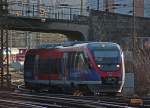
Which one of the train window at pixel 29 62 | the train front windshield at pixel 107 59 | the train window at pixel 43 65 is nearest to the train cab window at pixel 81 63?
the train front windshield at pixel 107 59

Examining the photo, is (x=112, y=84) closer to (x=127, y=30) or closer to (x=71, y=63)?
(x=71, y=63)

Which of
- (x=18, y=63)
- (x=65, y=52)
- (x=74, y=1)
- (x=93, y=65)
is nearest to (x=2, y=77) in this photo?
(x=65, y=52)

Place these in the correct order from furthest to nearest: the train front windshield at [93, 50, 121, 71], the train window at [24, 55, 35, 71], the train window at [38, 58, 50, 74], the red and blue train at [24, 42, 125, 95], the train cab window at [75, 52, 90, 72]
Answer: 1. the train window at [24, 55, 35, 71]
2. the train window at [38, 58, 50, 74]
3. the train cab window at [75, 52, 90, 72]
4. the train front windshield at [93, 50, 121, 71]
5. the red and blue train at [24, 42, 125, 95]

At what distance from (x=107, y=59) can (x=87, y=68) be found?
1.18 meters

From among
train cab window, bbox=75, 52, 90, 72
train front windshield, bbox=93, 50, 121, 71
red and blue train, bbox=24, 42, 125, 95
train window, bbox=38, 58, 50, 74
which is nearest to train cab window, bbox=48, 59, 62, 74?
red and blue train, bbox=24, 42, 125, 95

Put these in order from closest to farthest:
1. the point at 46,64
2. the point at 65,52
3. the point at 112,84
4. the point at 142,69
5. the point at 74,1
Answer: the point at 112,84 < the point at 65,52 < the point at 46,64 < the point at 142,69 < the point at 74,1

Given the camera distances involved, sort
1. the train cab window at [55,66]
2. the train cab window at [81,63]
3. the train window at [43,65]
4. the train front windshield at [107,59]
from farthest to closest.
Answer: the train window at [43,65] < the train cab window at [55,66] < the train cab window at [81,63] < the train front windshield at [107,59]

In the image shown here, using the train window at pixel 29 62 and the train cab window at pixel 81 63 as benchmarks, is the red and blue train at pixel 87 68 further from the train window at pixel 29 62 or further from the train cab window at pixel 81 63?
the train window at pixel 29 62

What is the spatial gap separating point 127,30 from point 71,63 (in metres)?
26.5

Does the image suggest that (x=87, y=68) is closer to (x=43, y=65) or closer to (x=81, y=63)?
(x=81, y=63)

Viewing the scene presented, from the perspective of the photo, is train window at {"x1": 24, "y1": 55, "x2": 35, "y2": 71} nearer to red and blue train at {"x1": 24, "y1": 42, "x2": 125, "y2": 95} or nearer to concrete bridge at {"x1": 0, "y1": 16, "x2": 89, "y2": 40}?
red and blue train at {"x1": 24, "y1": 42, "x2": 125, "y2": 95}

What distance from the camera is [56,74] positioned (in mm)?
31219

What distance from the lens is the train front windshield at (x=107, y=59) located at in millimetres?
27914

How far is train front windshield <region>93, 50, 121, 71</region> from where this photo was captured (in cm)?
2791
